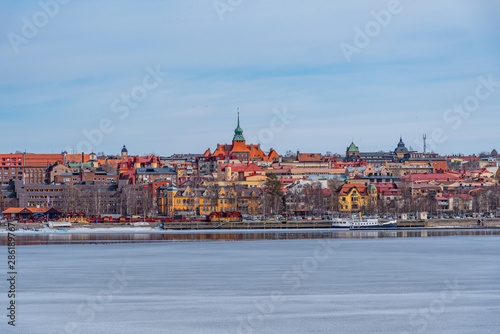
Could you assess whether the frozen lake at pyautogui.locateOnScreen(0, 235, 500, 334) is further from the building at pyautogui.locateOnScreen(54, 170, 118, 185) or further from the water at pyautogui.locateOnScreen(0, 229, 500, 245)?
the building at pyautogui.locateOnScreen(54, 170, 118, 185)

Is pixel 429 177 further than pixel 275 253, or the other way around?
pixel 429 177

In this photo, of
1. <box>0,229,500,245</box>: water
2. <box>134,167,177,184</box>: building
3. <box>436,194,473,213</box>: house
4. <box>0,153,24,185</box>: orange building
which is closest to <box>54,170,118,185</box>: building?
<box>134,167,177,184</box>: building

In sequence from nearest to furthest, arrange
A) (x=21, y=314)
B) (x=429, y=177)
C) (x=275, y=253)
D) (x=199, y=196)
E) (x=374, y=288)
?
1. (x=21, y=314)
2. (x=374, y=288)
3. (x=275, y=253)
4. (x=199, y=196)
5. (x=429, y=177)

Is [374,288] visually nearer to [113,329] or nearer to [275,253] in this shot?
[113,329]

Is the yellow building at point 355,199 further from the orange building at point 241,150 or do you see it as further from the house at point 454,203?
the orange building at point 241,150

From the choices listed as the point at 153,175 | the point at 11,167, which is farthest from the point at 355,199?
the point at 11,167

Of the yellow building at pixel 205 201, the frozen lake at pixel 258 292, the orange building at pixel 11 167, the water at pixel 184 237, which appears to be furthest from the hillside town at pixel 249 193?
the frozen lake at pixel 258 292

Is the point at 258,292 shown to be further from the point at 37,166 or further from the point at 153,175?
the point at 37,166

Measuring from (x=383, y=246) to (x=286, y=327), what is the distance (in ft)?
79.3

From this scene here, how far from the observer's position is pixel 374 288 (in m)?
24.9

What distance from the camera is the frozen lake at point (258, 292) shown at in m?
19.9

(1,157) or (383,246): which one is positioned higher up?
(1,157)

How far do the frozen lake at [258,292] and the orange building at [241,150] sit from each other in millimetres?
116259

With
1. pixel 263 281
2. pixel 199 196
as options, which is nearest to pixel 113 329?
pixel 263 281
